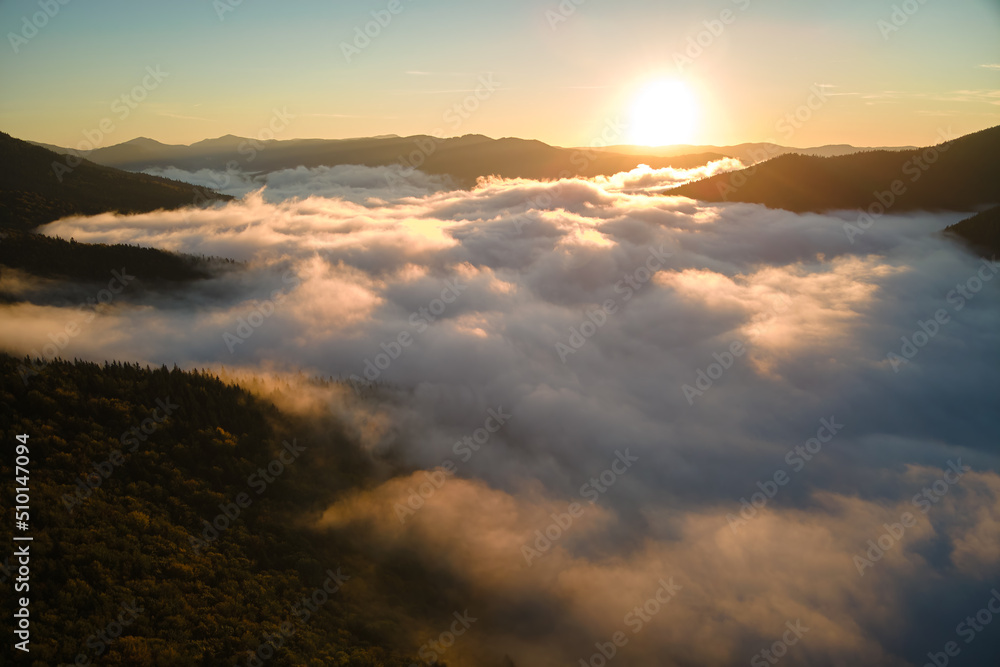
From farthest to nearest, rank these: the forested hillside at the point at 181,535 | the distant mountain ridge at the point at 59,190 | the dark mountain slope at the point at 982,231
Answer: the distant mountain ridge at the point at 59,190
the dark mountain slope at the point at 982,231
the forested hillside at the point at 181,535

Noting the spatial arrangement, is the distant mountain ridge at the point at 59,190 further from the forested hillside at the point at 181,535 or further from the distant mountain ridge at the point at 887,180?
the distant mountain ridge at the point at 887,180

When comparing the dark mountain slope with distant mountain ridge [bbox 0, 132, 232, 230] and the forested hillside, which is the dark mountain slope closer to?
the forested hillside

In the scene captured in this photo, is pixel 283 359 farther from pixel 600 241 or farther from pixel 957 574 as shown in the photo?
pixel 957 574

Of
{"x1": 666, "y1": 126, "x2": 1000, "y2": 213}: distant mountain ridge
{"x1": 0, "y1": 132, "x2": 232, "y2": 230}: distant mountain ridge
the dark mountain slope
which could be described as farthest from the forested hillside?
{"x1": 666, "y1": 126, "x2": 1000, "y2": 213}: distant mountain ridge

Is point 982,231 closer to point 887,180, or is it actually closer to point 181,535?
point 887,180

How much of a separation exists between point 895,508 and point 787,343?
39101 millimetres

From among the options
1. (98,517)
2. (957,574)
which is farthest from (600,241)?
(98,517)

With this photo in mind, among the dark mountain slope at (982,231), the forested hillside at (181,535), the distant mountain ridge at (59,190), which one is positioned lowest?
the forested hillside at (181,535)

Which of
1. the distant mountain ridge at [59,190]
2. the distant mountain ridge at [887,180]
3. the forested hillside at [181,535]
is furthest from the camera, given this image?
the distant mountain ridge at [59,190]

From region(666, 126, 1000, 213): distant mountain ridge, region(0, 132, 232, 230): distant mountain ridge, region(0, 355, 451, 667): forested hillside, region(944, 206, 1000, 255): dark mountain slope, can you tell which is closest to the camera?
region(0, 355, 451, 667): forested hillside

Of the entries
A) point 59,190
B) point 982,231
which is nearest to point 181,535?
point 982,231

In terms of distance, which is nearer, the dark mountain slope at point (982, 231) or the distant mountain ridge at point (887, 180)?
the dark mountain slope at point (982, 231)

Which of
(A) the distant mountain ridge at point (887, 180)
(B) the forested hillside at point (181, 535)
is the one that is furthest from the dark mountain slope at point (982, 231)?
(B) the forested hillside at point (181, 535)

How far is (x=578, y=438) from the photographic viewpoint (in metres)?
89.6
